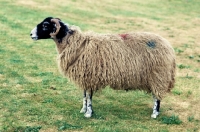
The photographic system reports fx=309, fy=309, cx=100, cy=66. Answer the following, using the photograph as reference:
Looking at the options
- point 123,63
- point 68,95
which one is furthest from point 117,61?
point 68,95

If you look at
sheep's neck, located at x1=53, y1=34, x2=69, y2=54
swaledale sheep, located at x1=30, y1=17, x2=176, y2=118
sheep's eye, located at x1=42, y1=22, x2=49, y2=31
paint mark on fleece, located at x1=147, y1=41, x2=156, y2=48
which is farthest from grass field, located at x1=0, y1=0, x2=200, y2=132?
sheep's eye, located at x1=42, y1=22, x2=49, y2=31

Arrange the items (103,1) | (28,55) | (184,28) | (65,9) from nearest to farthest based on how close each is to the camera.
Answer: (28,55) < (184,28) < (65,9) < (103,1)

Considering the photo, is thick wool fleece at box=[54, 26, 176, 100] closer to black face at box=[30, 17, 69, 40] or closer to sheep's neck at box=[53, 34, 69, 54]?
sheep's neck at box=[53, 34, 69, 54]

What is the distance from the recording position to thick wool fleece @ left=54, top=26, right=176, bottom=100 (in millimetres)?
8219

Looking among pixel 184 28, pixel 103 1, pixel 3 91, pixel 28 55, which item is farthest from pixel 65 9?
pixel 3 91

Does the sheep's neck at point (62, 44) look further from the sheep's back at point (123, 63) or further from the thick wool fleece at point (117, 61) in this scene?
the sheep's back at point (123, 63)

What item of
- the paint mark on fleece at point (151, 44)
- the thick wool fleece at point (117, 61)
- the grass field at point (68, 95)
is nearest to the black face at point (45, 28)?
the thick wool fleece at point (117, 61)

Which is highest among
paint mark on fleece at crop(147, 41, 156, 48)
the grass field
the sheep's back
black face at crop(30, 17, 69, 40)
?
black face at crop(30, 17, 69, 40)

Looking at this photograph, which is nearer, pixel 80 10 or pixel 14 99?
pixel 14 99

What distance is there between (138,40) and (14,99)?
4.17 metres

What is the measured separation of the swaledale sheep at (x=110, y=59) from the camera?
27.0ft

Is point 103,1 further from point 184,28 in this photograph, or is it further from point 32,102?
point 32,102

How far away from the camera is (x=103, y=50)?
8.30 meters

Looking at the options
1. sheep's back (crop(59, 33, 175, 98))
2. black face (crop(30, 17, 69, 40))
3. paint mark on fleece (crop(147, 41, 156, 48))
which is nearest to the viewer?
sheep's back (crop(59, 33, 175, 98))
